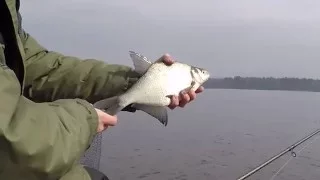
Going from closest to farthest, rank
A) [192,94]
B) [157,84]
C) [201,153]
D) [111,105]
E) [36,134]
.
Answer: [36,134], [111,105], [157,84], [192,94], [201,153]

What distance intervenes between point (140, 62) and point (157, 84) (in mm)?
244

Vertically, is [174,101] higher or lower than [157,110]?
higher

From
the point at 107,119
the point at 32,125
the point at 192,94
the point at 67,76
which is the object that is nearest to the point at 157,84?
the point at 192,94

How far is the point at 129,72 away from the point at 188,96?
0.52 meters

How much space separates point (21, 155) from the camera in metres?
1.82

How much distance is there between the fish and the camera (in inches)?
131

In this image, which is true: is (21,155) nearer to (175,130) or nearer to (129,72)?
(129,72)

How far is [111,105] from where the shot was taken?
315 centimetres

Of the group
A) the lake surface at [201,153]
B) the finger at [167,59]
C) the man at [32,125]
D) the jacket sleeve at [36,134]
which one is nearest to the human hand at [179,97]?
the finger at [167,59]

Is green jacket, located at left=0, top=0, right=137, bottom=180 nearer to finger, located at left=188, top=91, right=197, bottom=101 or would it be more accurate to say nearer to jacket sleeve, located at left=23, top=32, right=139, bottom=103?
jacket sleeve, located at left=23, top=32, right=139, bottom=103

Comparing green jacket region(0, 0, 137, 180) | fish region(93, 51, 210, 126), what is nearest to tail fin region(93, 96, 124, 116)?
fish region(93, 51, 210, 126)

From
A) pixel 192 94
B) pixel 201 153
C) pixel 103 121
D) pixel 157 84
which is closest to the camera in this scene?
pixel 103 121

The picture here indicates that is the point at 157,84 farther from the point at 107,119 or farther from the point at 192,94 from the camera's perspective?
the point at 107,119

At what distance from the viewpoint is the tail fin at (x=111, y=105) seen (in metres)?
3.05
